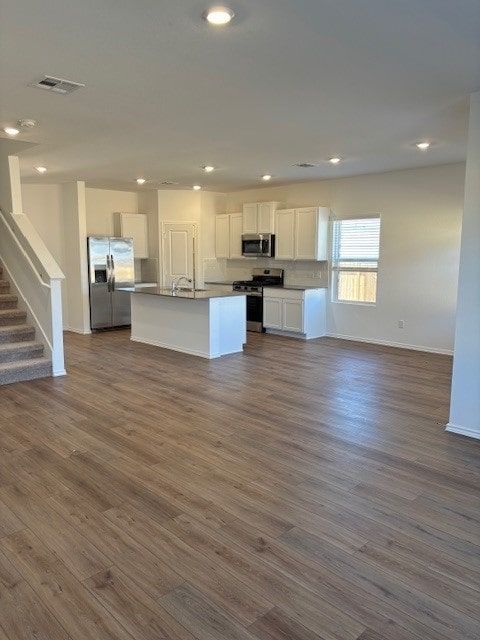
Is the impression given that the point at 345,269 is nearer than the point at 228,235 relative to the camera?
Yes

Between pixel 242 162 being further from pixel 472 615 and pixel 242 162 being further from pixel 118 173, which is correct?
pixel 472 615

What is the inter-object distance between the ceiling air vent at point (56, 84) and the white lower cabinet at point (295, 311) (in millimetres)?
5057

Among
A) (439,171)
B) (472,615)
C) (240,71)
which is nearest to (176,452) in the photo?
(472,615)

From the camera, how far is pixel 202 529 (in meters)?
2.56

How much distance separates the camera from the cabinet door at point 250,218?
880 cm

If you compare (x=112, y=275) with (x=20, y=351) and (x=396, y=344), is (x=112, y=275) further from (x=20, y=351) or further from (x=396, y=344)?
(x=396, y=344)

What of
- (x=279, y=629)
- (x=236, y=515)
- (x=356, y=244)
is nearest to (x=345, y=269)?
(x=356, y=244)

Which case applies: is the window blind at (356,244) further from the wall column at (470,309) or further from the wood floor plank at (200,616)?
the wood floor plank at (200,616)

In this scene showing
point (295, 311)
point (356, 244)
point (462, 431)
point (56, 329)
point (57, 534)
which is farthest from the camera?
point (295, 311)

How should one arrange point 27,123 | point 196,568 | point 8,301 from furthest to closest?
point 8,301 → point 27,123 → point 196,568

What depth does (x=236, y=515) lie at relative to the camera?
2697 millimetres

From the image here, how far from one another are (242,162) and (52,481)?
15.4ft

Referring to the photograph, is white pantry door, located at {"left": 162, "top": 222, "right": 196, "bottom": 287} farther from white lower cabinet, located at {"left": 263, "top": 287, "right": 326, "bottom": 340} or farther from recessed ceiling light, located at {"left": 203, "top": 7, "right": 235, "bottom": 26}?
recessed ceiling light, located at {"left": 203, "top": 7, "right": 235, "bottom": 26}

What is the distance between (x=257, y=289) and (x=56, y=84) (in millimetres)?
5552
